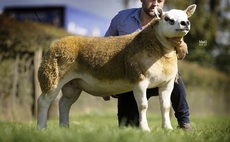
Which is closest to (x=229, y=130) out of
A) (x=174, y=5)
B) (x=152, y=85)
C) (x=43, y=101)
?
(x=152, y=85)

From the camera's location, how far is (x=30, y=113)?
1294 centimetres

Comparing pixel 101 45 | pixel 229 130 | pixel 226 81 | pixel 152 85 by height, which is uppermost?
pixel 101 45

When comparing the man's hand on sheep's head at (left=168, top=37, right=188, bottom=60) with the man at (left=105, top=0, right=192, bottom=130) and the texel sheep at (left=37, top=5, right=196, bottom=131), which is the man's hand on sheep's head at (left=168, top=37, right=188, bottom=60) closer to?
the texel sheep at (left=37, top=5, right=196, bottom=131)

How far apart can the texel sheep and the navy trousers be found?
801 millimetres

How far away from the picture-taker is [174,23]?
618cm

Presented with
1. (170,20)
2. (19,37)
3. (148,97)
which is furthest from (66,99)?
(19,37)

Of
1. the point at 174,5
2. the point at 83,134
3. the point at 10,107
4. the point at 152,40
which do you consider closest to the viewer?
the point at 83,134

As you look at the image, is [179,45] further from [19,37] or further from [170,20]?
[19,37]

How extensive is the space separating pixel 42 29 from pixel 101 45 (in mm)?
7519

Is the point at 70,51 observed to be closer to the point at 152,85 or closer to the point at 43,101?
the point at 43,101

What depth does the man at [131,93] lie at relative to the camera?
748cm

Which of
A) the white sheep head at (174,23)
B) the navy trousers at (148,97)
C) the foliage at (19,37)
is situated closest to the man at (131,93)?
the navy trousers at (148,97)

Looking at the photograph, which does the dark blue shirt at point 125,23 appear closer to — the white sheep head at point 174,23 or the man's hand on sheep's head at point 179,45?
the man's hand on sheep's head at point 179,45

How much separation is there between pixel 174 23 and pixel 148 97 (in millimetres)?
1767
